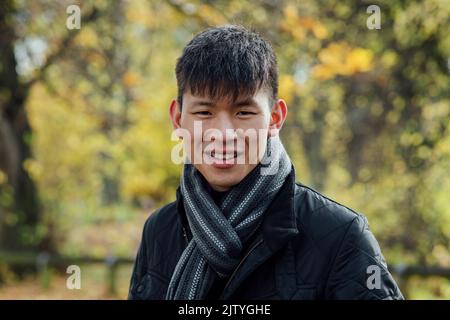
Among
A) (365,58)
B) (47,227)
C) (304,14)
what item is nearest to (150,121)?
(47,227)

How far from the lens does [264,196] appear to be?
1.65 metres

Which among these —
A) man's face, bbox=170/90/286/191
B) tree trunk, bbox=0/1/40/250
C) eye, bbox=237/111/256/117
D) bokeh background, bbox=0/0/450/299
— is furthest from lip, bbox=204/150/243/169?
tree trunk, bbox=0/1/40/250

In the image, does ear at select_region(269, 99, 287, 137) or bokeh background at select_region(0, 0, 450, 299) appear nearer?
ear at select_region(269, 99, 287, 137)

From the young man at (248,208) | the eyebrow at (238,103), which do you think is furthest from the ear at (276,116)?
the eyebrow at (238,103)

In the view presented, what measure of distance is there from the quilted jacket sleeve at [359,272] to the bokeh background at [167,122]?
13.6 feet

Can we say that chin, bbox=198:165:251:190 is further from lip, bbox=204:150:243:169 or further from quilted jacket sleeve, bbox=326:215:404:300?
quilted jacket sleeve, bbox=326:215:404:300

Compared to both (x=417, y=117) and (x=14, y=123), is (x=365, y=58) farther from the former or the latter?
(x=14, y=123)

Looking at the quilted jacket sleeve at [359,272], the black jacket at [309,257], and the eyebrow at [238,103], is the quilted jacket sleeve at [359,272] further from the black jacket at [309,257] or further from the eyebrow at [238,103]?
the eyebrow at [238,103]

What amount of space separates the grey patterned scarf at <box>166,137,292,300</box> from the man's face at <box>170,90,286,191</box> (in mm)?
39

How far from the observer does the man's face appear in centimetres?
162

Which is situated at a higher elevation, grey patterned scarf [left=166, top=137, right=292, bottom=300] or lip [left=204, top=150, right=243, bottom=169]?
lip [left=204, top=150, right=243, bottom=169]

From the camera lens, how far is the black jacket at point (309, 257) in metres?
1.52

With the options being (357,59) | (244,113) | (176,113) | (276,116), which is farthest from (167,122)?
(244,113)
